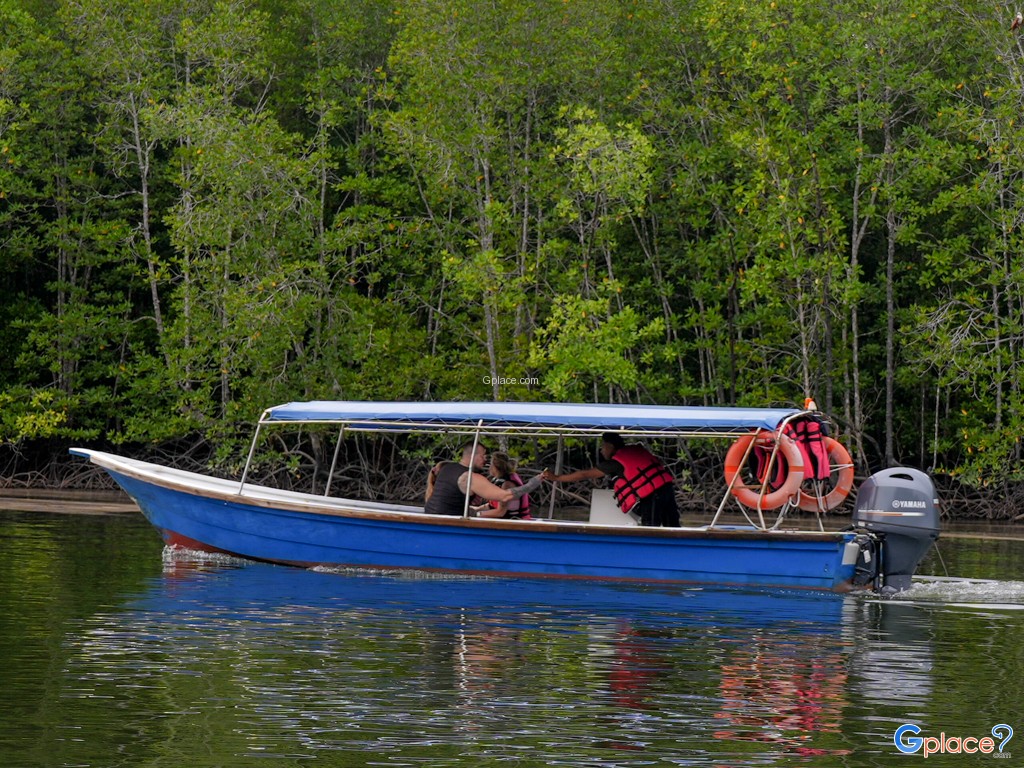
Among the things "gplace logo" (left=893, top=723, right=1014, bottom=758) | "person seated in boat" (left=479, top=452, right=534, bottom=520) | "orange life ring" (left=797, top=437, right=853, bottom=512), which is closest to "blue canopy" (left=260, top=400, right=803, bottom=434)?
"person seated in boat" (left=479, top=452, right=534, bottom=520)

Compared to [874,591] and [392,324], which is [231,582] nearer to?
[874,591]

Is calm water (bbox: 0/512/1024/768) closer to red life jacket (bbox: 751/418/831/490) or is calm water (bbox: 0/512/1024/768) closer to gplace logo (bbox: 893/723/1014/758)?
gplace logo (bbox: 893/723/1014/758)

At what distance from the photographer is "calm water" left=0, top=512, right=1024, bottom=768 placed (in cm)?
804

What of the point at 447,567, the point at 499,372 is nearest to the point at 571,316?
the point at 499,372

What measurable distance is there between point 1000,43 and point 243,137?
11.8 meters

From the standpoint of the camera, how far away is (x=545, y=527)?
14594 mm

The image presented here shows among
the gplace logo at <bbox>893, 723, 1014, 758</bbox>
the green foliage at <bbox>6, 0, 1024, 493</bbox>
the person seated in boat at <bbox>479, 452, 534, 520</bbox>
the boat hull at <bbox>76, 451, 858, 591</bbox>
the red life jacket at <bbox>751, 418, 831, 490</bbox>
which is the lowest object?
the gplace logo at <bbox>893, 723, 1014, 758</bbox>

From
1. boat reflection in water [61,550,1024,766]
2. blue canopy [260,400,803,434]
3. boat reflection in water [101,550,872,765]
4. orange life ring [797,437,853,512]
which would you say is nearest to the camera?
boat reflection in water [61,550,1024,766]

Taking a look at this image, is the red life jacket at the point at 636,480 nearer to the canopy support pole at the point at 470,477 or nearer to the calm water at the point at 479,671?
the calm water at the point at 479,671

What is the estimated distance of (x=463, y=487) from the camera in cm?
1528

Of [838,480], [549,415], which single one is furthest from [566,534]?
[838,480]

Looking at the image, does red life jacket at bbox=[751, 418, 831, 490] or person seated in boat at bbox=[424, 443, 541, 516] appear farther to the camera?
person seated in boat at bbox=[424, 443, 541, 516]

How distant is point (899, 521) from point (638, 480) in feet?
8.09

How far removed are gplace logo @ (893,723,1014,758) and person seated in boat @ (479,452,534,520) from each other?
714 cm
